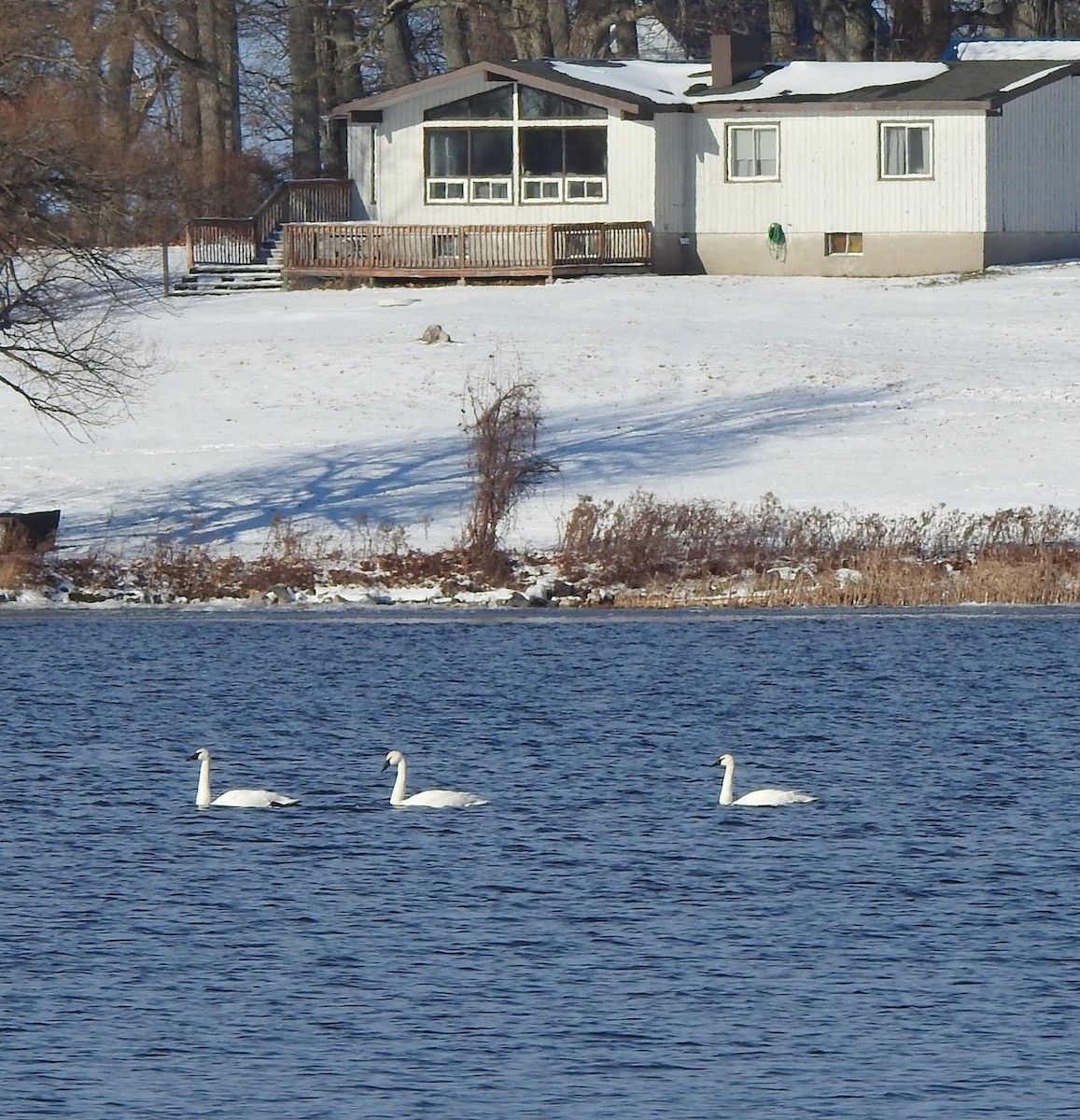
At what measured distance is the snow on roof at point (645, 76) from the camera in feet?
184

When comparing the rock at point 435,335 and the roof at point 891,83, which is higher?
the roof at point 891,83

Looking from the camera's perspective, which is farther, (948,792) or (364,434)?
(364,434)

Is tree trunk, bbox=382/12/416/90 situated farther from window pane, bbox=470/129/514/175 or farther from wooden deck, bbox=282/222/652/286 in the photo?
wooden deck, bbox=282/222/652/286

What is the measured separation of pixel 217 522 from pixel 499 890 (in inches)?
796

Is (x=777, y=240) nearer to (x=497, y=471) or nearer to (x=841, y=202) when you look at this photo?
(x=841, y=202)

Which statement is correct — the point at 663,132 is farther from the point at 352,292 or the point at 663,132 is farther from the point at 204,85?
the point at 204,85

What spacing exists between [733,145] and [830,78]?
3098mm

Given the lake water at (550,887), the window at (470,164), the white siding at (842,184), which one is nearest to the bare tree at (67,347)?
the lake water at (550,887)

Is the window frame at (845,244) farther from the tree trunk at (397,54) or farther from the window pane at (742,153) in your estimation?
the tree trunk at (397,54)

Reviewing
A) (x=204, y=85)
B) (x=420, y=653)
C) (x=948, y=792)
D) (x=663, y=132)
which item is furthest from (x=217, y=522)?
(x=204, y=85)

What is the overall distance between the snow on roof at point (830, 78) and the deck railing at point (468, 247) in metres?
4.10

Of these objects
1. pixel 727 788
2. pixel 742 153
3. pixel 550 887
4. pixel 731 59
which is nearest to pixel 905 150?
pixel 742 153

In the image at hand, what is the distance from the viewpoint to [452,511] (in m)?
37.3

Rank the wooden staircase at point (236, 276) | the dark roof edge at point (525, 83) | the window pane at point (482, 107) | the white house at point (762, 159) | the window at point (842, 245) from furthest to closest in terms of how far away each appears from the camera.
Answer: the wooden staircase at point (236, 276)
the window pane at point (482, 107)
the window at point (842, 245)
the dark roof edge at point (525, 83)
the white house at point (762, 159)
